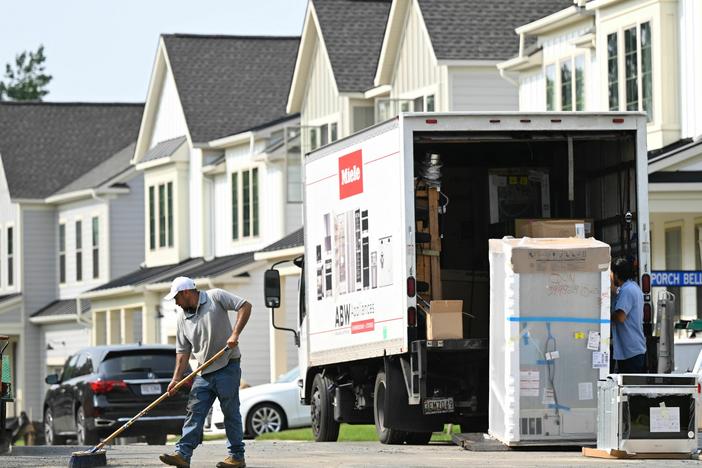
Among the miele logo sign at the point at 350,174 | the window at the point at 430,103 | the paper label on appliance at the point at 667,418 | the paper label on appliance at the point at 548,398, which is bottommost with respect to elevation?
the paper label on appliance at the point at 667,418

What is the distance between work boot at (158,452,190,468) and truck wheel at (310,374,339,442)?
626cm

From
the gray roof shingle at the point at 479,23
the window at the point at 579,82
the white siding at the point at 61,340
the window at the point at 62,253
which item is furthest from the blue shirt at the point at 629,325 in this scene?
the window at the point at 62,253

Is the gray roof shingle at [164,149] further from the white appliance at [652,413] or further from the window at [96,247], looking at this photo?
the white appliance at [652,413]

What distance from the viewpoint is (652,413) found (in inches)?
660

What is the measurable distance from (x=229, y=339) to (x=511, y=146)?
21.2ft

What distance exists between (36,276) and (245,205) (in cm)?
1524

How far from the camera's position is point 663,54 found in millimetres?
28562

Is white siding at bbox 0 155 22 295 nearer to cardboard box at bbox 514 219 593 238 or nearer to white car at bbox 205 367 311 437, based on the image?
white car at bbox 205 367 311 437

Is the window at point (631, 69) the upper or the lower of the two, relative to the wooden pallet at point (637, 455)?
upper

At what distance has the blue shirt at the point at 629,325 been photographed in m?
18.5

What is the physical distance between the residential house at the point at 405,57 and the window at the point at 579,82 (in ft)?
15.1

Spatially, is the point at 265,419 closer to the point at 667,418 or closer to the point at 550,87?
the point at 550,87

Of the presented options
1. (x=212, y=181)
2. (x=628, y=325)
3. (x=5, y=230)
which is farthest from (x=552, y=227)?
(x=5, y=230)

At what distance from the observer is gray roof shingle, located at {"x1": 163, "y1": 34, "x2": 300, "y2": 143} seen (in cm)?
4881
